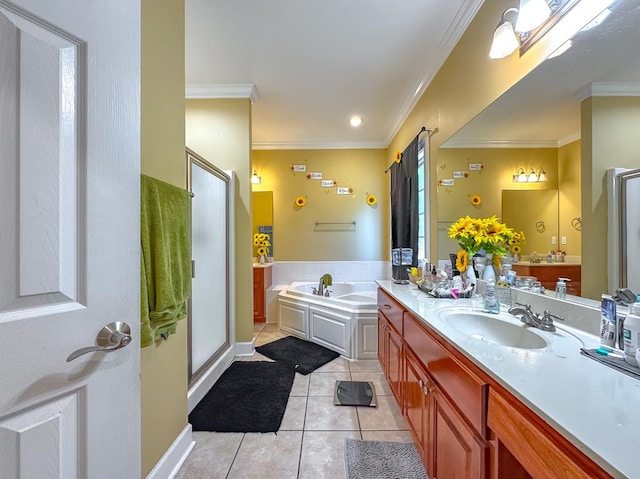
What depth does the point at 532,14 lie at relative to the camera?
1.20 m

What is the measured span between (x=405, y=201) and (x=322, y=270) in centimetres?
170

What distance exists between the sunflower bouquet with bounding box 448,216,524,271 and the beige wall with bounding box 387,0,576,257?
0.69ft

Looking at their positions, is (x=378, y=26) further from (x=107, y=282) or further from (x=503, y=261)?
(x=107, y=282)

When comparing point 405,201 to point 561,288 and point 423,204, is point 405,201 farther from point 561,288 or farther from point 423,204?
point 561,288

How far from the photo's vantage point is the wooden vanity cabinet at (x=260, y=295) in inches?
150

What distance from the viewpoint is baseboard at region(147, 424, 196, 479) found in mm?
1299

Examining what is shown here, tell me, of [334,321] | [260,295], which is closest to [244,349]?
[334,321]

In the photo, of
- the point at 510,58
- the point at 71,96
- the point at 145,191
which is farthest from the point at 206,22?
the point at 510,58

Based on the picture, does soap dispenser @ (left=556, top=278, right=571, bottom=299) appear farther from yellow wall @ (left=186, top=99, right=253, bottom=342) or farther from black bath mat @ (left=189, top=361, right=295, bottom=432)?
yellow wall @ (left=186, top=99, right=253, bottom=342)

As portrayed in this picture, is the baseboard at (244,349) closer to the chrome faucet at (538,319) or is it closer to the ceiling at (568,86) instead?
the chrome faucet at (538,319)

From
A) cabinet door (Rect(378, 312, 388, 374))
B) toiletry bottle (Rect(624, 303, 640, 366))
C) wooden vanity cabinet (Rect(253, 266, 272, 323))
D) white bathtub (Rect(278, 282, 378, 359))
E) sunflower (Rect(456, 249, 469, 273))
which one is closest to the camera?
toiletry bottle (Rect(624, 303, 640, 366))

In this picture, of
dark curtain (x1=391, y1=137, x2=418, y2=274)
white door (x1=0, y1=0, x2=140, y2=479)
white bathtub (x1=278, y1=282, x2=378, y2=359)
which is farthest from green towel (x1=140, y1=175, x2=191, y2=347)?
dark curtain (x1=391, y1=137, x2=418, y2=274)

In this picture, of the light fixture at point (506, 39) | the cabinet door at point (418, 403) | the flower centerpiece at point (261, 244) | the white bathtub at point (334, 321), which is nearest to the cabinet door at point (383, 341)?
the white bathtub at point (334, 321)

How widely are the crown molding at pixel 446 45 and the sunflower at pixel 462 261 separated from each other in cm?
149
